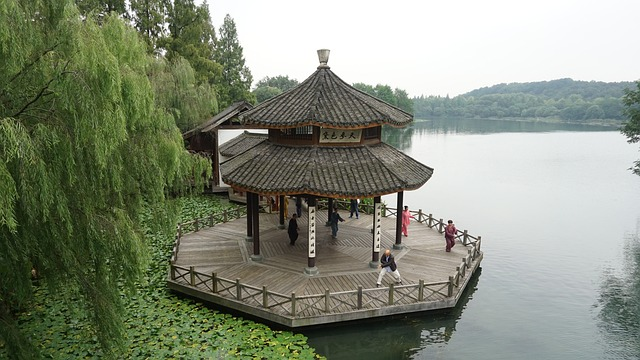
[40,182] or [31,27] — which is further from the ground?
[31,27]

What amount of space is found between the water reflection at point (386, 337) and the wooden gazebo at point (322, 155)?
244 centimetres

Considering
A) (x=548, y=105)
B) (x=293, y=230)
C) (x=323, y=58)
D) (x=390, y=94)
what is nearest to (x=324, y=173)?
(x=293, y=230)

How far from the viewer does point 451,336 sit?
13617 mm

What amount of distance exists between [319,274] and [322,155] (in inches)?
162

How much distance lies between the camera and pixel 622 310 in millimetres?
15898

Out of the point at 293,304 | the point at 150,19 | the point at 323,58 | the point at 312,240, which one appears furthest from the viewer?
the point at 150,19

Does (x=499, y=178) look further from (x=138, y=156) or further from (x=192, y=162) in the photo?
(x=138, y=156)

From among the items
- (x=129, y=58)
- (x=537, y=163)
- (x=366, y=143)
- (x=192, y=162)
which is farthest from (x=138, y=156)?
(x=537, y=163)

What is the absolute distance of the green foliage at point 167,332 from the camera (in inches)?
439

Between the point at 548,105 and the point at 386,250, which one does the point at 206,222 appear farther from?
the point at 548,105

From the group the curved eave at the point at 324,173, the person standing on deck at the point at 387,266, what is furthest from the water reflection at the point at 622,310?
the curved eave at the point at 324,173

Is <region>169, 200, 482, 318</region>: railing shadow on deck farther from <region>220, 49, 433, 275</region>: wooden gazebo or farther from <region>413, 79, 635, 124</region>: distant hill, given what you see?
<region>413, 79, 635, 124</region>: distant hill

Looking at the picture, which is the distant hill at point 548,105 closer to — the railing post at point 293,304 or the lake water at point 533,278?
the lake water at point 533,278

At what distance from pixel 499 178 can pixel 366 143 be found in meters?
32.4
